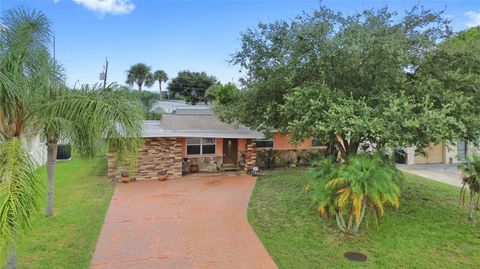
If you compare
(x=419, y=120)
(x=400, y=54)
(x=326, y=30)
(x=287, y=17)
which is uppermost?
(x=287, y=17)

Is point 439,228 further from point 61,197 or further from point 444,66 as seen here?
point 61,197

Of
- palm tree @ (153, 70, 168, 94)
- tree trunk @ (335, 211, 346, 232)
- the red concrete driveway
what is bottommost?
the red concrete driveway

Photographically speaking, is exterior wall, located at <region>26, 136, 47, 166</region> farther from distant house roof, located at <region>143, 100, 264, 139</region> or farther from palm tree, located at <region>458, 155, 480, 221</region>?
palm tree, located at <region>458, 155, 480, 221</region>

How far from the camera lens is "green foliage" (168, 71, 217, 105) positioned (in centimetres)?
5941

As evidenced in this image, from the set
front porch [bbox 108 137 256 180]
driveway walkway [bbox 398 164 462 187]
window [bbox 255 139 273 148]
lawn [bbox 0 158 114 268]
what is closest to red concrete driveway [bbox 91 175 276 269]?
lawn [bbox 0 158 114 268]

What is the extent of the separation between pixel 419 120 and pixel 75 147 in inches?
323

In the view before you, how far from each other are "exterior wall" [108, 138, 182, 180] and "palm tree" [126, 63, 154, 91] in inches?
1857

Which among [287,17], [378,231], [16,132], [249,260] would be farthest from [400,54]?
[16,132]

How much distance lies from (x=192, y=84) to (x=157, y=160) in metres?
44.0

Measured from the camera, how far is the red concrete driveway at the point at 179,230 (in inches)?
315

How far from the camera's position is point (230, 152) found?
2002cm

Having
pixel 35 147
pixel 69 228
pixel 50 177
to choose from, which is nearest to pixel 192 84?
pixel 35 147

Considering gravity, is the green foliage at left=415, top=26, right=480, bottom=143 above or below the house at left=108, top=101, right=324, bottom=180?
above

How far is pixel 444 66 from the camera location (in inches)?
429
